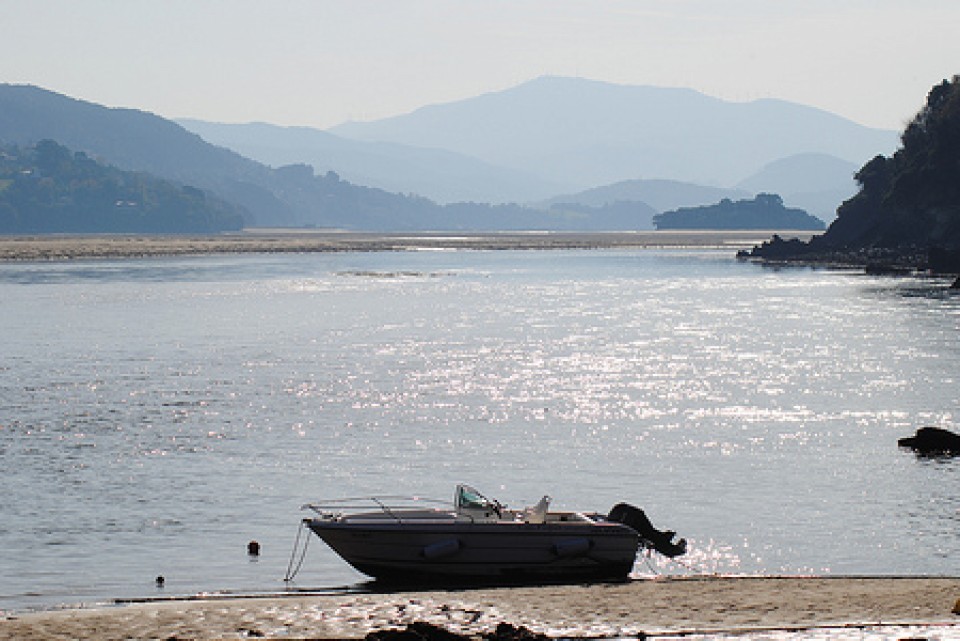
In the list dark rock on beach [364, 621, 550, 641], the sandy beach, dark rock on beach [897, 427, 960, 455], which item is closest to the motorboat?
the sandy beach

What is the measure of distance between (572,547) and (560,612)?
14.3 ft

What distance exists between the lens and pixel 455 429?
55062 millimetres

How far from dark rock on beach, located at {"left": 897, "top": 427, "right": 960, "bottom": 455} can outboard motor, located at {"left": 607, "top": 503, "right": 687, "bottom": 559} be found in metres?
17.0

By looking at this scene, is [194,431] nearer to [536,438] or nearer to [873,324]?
[536,438]

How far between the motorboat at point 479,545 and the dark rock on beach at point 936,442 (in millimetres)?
19981

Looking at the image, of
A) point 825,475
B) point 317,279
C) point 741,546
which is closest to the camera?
point 741,546

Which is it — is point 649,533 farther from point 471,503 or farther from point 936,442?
point 936,442

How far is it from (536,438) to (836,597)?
24.2m

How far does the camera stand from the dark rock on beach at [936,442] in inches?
1924

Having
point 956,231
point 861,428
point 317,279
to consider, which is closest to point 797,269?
point 956,231

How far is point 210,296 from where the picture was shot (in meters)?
136

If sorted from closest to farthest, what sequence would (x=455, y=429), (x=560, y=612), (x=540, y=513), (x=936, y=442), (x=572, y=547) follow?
(x=560, y=612), (x=572, y=547), (x=540, y=513), (x=936, y=442), (x=455, y=429)

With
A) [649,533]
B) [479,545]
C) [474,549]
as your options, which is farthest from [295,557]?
[649,533]

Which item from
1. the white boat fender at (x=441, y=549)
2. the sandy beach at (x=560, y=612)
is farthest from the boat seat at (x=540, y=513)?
the white boat fender at (x=441, y=549)
